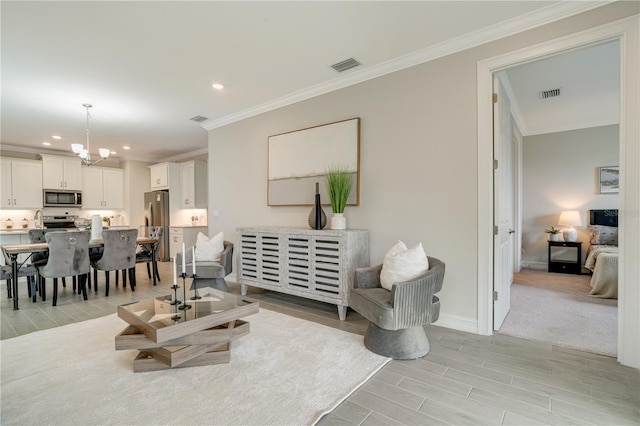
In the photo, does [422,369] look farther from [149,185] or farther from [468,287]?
[149,185]

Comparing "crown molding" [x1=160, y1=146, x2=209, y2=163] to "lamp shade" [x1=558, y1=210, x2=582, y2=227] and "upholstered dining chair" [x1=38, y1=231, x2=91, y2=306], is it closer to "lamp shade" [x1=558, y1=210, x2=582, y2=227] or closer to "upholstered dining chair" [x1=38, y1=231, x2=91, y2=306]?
"upholstered dining chair" [x1=38, y1=231, x2=91, y2=306]

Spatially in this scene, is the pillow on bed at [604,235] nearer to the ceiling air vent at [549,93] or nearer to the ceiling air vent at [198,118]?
the ceiling air vent at [549,93]

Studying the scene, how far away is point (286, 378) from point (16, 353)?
2234mm

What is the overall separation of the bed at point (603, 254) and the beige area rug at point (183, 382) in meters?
3.57

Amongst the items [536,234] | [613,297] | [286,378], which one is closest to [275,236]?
[286,378]

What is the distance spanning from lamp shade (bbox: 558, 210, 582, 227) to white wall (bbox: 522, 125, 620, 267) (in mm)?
154

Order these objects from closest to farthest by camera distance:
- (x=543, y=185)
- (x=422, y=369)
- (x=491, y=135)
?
1. (x=422, y=369)
2. (x=491, y=135)
3. (x=543, y=185)

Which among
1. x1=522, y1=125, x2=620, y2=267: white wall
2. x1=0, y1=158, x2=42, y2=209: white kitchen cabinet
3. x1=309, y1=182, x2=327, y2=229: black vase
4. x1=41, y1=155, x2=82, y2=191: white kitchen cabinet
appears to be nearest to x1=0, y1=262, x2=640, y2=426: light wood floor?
x1=309, y1=182, x2=327, y2=229: black vase

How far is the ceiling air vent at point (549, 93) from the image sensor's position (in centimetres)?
427

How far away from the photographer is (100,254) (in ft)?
15.4

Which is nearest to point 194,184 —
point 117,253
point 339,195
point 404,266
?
point 117,253

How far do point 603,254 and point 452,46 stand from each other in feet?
11.4

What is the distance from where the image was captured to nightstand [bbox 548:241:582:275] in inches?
217

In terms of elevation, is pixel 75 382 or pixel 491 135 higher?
pixel 491 135
